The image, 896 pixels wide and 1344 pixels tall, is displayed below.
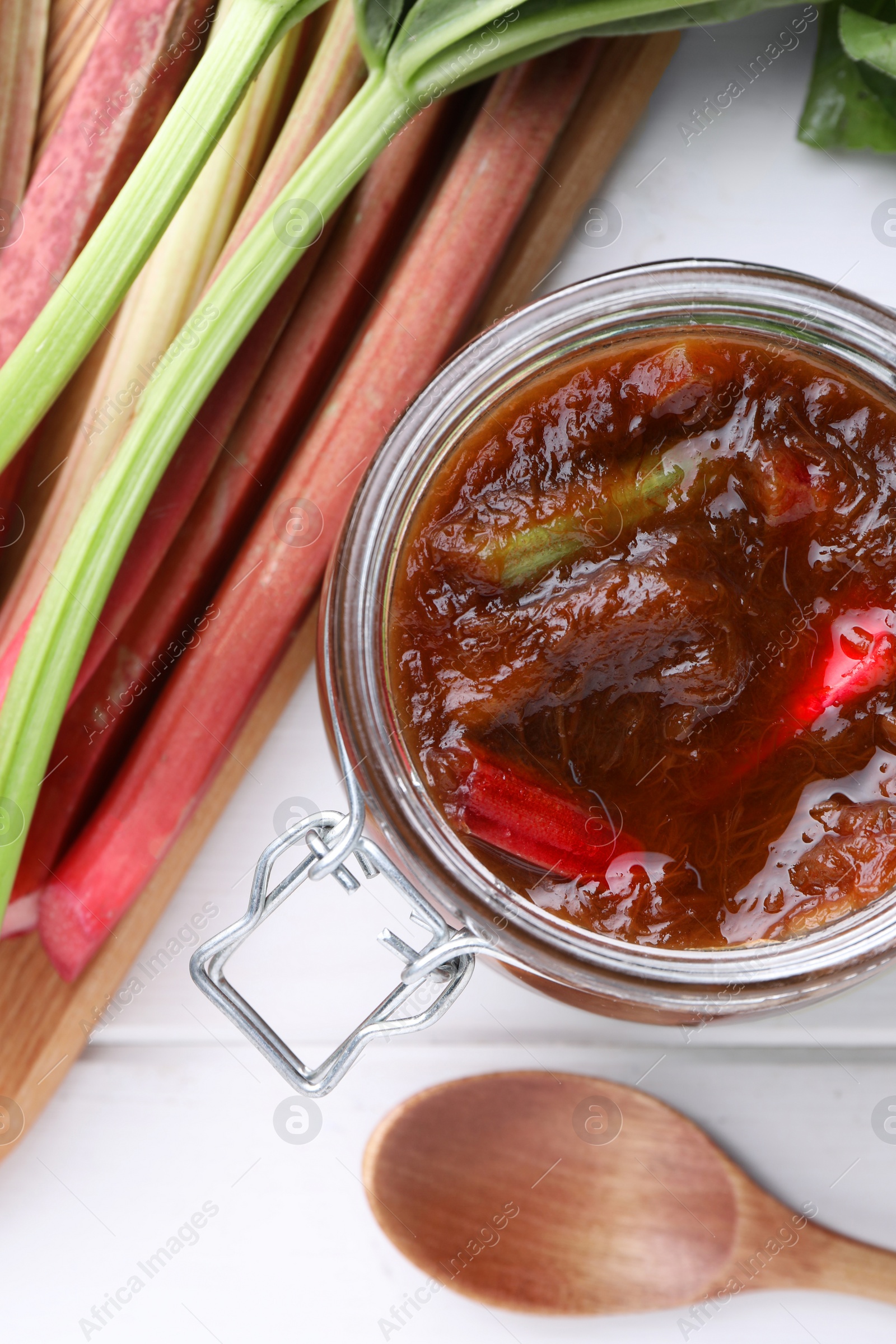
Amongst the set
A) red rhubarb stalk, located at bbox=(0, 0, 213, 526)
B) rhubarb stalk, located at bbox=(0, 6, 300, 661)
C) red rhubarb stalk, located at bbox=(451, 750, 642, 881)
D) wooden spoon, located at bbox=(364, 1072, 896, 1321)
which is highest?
red rhubarb stalk, located at bbox=(0, 0, 213, 526)

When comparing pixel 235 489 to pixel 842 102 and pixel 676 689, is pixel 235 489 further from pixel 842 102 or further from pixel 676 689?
pixel 842 102

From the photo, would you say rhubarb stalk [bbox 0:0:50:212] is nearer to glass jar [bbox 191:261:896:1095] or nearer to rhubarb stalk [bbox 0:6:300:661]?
rhubarb stalk [bbox 0:6:300:661]

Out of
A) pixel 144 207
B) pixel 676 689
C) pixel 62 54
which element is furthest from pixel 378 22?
pixel 676 689

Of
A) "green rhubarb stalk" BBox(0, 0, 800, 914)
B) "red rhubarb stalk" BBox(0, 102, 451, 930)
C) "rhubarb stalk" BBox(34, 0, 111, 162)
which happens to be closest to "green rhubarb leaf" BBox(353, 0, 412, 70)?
"green rhubarb stalk" BBox(0, 0, 800, 914)

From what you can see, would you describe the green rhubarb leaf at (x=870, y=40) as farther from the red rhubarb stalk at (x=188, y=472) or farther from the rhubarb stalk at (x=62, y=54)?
the rhubarb stalk at (x=62, y=54)

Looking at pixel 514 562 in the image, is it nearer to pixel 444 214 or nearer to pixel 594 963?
pixel 594 963
